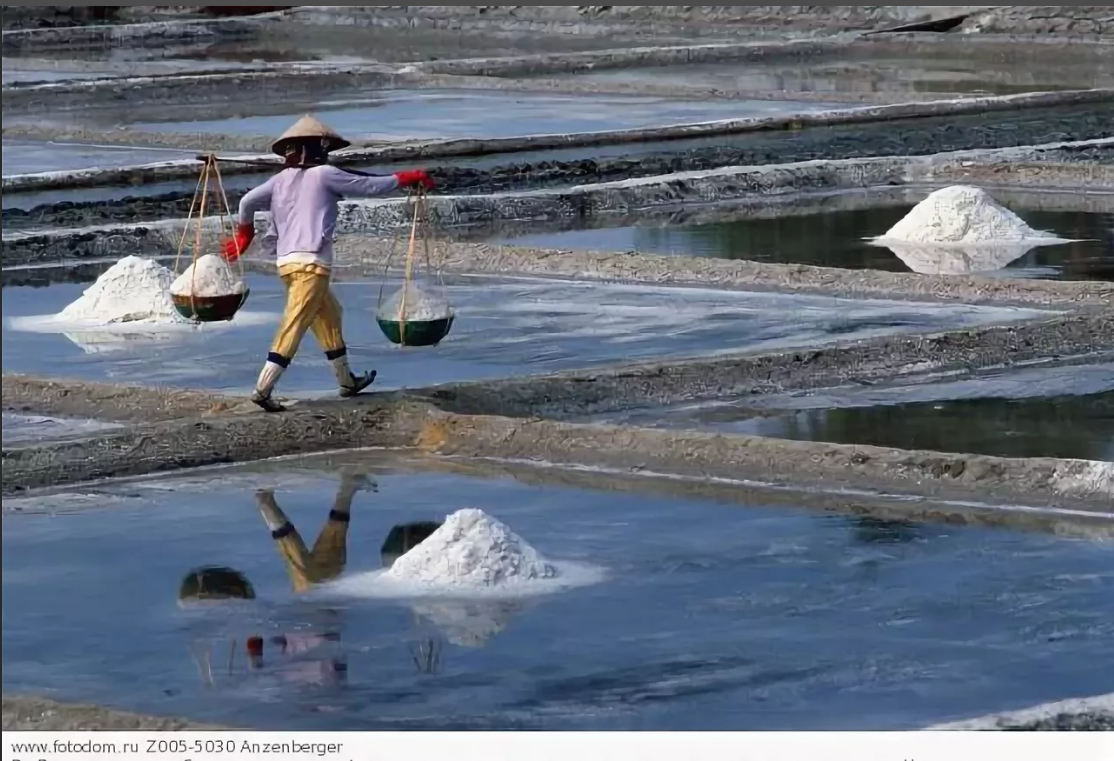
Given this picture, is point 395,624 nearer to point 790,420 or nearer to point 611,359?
point 790,420

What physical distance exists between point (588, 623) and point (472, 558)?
0.53 m

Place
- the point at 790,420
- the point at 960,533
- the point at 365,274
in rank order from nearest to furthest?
the point at 960,533 → the point at 790,420 → the point at 365,274

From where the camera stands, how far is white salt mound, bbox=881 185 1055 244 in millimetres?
14625

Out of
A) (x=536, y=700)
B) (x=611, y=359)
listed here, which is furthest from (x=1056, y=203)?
Result: (x=536, y=700)

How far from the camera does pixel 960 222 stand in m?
14.6

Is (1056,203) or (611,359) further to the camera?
(1056,203)

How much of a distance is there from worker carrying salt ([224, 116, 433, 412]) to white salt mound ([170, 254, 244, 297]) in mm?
781

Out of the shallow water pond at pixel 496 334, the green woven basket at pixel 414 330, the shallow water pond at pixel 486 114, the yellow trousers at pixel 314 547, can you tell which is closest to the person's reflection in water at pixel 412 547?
the yellow trousers at pixel 314 547

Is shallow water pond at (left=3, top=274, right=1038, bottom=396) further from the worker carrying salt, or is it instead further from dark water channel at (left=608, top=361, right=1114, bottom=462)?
dark water channel at (left=608, top=361, right=1114, bottom=462)

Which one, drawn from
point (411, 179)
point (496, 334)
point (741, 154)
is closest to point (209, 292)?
point (411, 179)

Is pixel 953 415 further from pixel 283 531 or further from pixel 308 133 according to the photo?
pixel 283 531

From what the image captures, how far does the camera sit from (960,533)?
7.49 m

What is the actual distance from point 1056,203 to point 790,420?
7.93 m

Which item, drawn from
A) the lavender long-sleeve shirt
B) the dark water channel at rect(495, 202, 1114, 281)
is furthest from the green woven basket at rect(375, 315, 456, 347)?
the dark water channel at rect(495, 202, 1114, 281)
